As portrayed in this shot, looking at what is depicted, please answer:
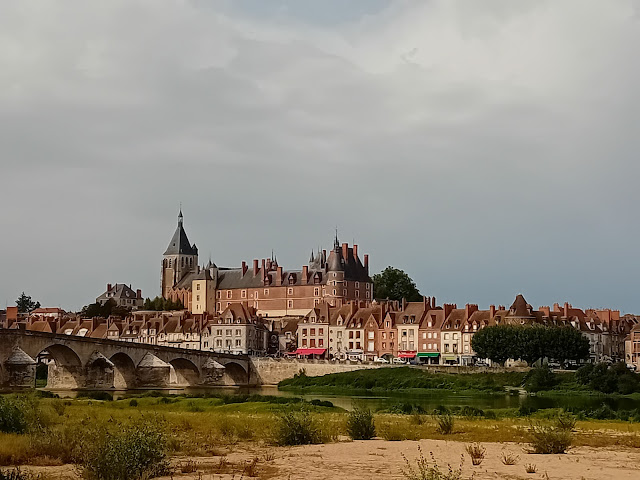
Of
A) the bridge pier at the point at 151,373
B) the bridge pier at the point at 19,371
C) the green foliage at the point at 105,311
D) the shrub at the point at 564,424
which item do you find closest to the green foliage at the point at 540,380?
the bridge pier at the point at 151,373

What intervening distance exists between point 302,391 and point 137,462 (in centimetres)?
6033

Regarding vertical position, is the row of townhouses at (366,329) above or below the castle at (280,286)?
below

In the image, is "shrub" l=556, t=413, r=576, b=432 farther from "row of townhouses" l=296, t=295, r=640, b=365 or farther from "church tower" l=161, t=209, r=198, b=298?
"church tower" l=161, t=209, r=198, b=298

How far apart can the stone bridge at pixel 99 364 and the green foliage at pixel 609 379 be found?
105 ft

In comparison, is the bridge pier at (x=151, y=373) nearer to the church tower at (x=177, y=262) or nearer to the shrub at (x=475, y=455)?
the shrub at (x=475, y=455)

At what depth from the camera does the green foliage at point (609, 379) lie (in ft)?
214

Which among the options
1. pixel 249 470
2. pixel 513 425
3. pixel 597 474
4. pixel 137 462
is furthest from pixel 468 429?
pixel 137 462

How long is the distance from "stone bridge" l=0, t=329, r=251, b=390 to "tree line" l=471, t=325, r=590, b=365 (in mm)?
24147

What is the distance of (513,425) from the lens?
30.7 m

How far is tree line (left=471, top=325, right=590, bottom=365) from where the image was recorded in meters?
77.9

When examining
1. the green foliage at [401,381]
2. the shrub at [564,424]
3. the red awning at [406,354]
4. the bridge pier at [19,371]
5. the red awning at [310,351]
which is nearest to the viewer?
the shrub at [564,424]

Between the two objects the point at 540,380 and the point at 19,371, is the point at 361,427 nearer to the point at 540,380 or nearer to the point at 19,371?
the point at 19,371

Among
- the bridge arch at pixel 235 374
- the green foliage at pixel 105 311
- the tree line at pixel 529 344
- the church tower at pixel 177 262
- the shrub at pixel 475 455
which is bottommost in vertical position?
the bridge arch at pixel 235 374

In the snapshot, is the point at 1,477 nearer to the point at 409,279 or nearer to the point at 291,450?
the point at 291,450
